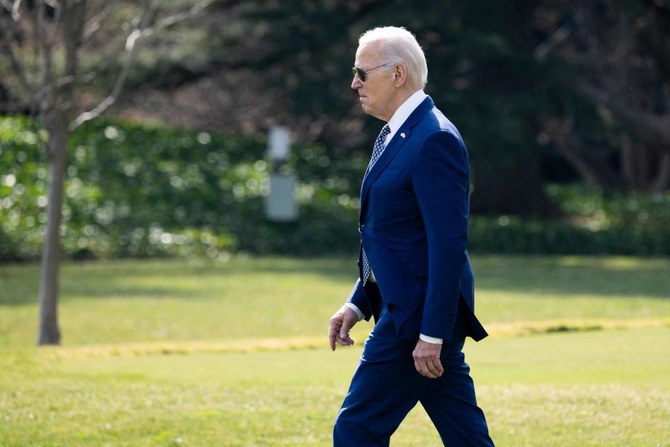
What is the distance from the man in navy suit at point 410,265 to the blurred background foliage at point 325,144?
15.8 meters

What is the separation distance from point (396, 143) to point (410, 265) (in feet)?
1.38

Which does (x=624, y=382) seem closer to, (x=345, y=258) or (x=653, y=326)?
(x=653, y=326)

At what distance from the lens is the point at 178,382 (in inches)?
310

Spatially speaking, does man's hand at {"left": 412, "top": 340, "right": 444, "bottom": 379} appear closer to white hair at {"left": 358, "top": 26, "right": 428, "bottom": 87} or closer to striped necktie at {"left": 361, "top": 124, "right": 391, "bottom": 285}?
striped necktie at {"left": 361, "top": 124, "right": 391, "bottom": 285}

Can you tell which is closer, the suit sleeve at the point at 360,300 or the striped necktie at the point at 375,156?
the striped necktie at the point at 375,156

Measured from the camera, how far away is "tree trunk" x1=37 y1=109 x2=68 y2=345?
11.5m

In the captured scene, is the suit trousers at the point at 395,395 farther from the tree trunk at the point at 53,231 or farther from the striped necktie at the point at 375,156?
the tree trunk at the point at 53,231

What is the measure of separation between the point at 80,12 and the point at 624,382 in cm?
619

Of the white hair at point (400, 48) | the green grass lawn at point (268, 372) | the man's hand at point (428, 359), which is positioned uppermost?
the white hair at point (400, 48)

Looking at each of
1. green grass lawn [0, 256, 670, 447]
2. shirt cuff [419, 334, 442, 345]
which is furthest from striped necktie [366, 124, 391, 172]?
green grass lawn [0, 256, 670, 447]

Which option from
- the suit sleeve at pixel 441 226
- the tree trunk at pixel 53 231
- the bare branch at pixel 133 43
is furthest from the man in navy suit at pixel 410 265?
the tree trunk at pixel 53 231

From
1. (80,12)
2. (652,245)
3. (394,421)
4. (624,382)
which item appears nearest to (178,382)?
(624,382)

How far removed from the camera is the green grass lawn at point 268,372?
6465 millimetres

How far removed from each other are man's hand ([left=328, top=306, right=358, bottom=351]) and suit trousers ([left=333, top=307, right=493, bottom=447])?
26cm
